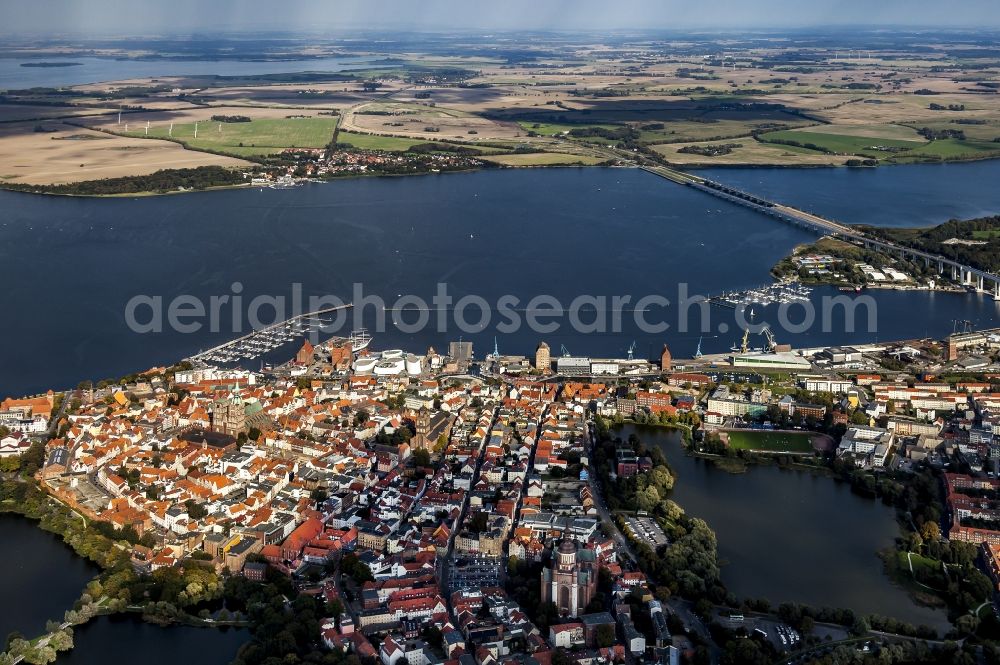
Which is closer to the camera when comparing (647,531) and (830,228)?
(647,531)

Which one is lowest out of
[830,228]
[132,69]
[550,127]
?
[830,228]

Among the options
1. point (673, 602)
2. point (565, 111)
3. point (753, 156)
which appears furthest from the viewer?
point (565, 111)

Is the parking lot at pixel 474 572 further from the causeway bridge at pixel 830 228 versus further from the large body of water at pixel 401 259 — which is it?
the causeway bridge at pixel 830 228

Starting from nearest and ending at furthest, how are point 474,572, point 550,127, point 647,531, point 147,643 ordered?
point 147,643, point 474,572, point 647,531, point 550,127

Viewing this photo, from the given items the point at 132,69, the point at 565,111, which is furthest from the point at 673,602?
the point at 132,69

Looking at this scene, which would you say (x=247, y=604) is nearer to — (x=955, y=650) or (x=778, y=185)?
(x=955, y=650)

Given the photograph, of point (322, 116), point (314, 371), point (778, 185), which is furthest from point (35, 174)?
point (778, 185)

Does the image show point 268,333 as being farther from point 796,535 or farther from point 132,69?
point 132,69
